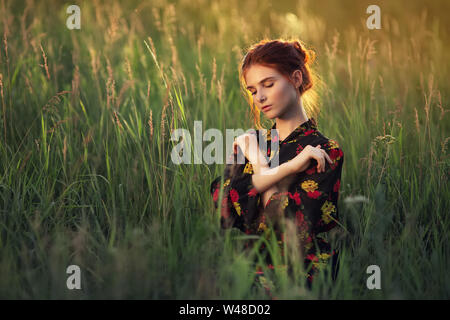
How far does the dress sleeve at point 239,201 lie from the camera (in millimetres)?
1750

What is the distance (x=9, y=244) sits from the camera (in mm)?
1830

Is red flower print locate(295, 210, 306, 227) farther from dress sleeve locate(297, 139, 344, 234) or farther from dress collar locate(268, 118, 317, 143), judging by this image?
dress collar locate(268, 118, 317, 143)

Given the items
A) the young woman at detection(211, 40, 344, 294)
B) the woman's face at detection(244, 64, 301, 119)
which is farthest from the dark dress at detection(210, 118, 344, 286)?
the woman's face at detection(244, 64, 301, 119)

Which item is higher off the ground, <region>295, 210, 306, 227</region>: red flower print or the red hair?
the red hair

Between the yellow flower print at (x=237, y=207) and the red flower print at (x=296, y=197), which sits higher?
the red flower print at (x=296, y=197)

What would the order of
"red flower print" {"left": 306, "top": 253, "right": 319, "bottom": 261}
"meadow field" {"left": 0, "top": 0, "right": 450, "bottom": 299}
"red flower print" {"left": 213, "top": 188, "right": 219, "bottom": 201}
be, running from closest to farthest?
"meadow field" {"left": 0, "top": 0, "right": 450, "bottom": 299} → "red flower print" {"left": 306, "top": 253, "right": 319, "bottom": 261} → "red flower print" {"left": 213, "top": 188, "right": 219, "bottom": 201}

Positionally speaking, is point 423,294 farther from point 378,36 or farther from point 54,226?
point 378,36

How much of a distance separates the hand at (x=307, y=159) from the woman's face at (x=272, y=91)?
218mm

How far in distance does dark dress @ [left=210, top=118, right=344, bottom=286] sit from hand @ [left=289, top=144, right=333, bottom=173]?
9 centimetres

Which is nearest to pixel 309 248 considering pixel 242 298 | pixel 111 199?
pixel 242 298

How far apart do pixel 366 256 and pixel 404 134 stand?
0.92 metres

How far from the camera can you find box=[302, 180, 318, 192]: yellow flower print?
172cm

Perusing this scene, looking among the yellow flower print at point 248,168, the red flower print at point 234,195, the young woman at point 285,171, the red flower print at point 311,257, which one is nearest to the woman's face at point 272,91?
the young woman at point 285,171

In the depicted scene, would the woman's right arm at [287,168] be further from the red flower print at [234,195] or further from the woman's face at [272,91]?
the woman's face at [272,91]
